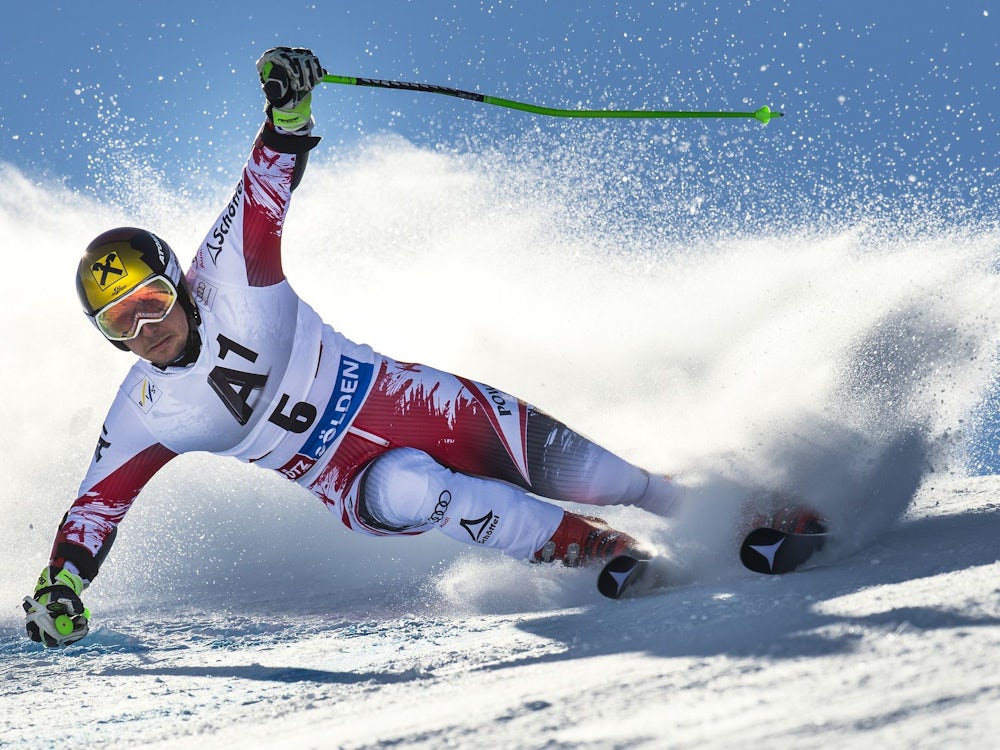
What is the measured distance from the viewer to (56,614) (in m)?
3.74

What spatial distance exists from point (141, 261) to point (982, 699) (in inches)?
125

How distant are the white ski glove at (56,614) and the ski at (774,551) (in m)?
2.50

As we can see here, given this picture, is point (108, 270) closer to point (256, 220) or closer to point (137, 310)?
point (137, 310)

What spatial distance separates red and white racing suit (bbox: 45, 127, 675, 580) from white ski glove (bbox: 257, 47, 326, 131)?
9cm

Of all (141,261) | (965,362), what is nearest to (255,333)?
(141,261)

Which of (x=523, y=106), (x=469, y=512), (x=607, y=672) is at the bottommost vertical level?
(x=607, y=672)

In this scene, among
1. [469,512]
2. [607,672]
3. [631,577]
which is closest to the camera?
[607,672]

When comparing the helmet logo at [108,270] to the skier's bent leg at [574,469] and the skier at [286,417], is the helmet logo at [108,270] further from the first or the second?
the skier's bent leg at [574,469]

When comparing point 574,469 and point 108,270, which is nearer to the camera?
point 108,270

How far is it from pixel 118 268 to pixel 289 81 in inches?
37.6

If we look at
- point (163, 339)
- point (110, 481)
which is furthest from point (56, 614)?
point (163, 339)

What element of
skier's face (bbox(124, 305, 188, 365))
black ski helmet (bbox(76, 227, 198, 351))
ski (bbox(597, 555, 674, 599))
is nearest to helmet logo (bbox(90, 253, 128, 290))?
black ski helmet (bbox(76, 227, 198, 351))

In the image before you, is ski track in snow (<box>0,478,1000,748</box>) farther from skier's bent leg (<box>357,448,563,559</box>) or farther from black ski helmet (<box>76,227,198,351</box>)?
black ski helmet (<box>76,227,198,351</box>)

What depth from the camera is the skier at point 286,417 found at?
376 centimetres
